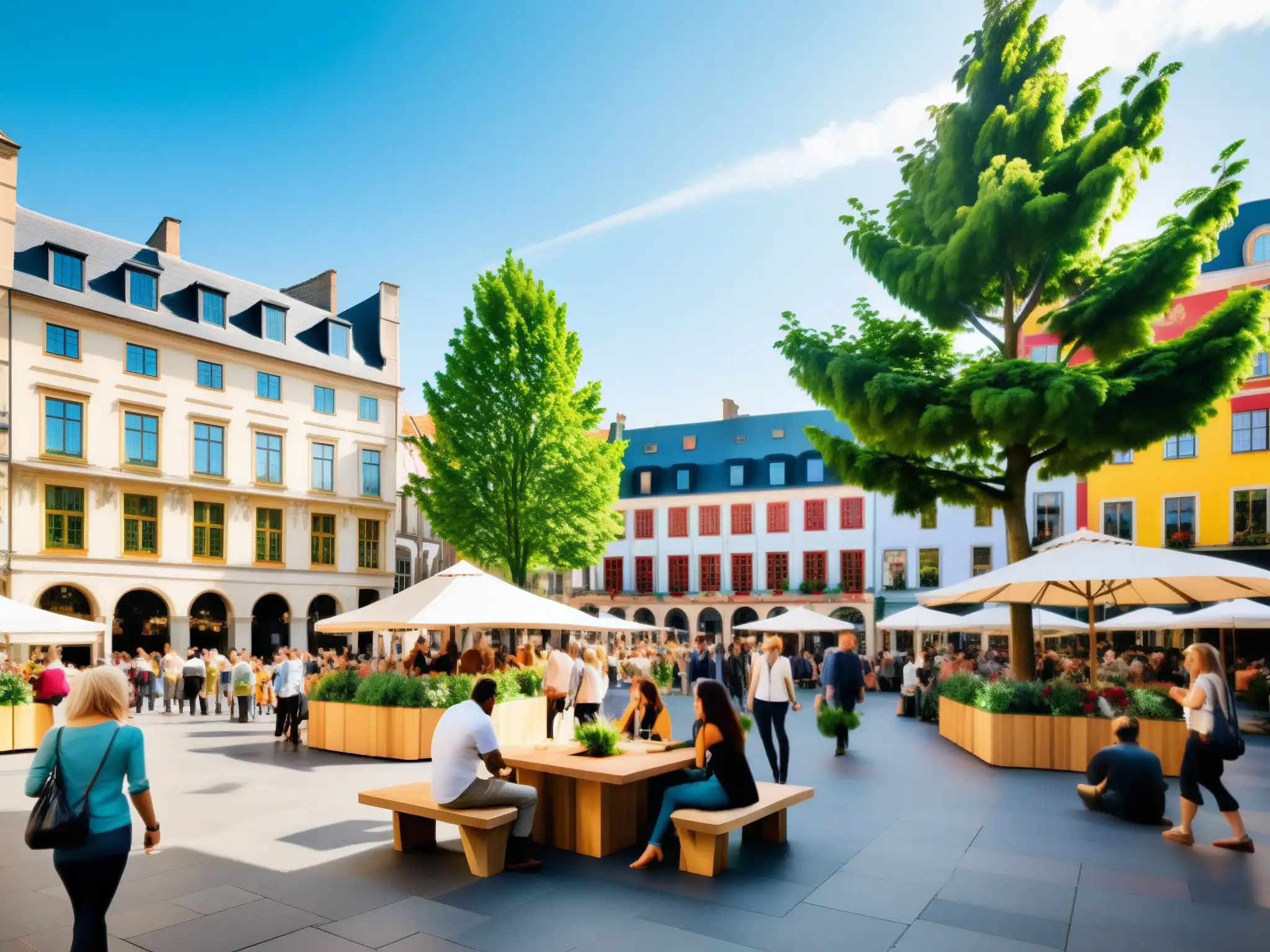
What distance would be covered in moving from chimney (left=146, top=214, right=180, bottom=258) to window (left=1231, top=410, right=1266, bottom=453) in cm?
3661

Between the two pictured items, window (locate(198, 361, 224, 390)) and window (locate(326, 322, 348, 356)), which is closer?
window (locate(198, 361, 224, 390))

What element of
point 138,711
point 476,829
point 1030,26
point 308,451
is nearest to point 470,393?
point 308,451

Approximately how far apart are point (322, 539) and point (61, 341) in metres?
10.8

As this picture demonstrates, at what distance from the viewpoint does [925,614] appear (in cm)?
2281

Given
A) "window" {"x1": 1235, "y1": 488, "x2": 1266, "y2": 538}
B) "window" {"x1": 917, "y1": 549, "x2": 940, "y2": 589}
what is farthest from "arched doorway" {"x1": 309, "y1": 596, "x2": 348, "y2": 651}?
"window" {"x1": 1235, "y1": 488, "x2": 1266, "y2": 538}

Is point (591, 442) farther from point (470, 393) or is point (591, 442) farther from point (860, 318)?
point (860, 318)

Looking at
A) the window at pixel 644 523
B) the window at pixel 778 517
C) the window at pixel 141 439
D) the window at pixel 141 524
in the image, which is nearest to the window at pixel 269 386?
the window at pixel 141 439

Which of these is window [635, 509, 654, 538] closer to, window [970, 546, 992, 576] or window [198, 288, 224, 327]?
window [970, 546, 992, 576]

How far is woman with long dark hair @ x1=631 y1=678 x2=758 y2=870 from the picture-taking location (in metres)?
6.88

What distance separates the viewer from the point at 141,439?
29.0 metres

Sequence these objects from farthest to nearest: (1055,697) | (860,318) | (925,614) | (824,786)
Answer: (925,614) < (860,318) < (1055,697) < (824,786)

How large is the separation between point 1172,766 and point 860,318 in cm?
837

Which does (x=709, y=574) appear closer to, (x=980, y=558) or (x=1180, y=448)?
(x=980, y=558)

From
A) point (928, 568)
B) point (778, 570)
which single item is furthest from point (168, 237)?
point (928, 568)
